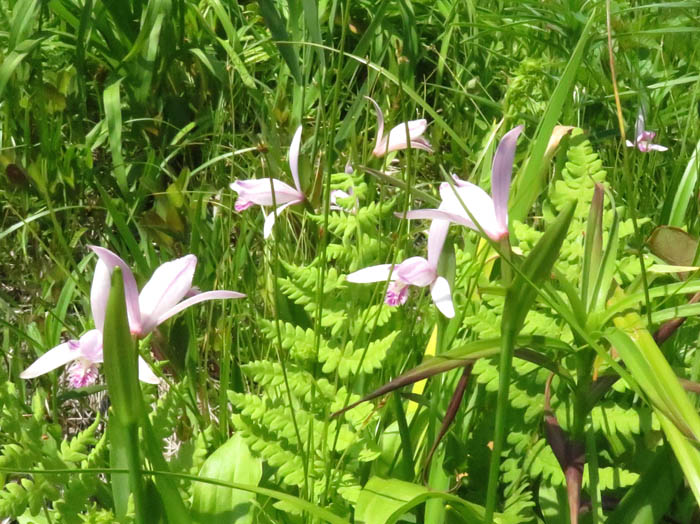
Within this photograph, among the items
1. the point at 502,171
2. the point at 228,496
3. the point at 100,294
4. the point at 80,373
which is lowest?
the point at 228,496

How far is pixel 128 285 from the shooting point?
746 mm

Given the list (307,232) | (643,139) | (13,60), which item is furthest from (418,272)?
(13,60)

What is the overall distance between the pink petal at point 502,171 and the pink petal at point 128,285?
1.09 feet

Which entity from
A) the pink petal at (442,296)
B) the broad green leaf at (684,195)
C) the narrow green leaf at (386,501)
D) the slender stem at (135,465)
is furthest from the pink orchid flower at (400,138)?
the slender stem at (135,465)

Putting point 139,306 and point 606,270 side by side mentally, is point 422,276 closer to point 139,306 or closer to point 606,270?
point 606,270

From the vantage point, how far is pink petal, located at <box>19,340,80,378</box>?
80 cm

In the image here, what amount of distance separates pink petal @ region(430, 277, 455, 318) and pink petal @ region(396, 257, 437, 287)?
0.06 ft

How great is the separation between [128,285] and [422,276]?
1.00ft

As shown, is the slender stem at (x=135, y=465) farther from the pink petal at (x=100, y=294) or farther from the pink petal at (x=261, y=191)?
the pink petal at (x=261, y=191)

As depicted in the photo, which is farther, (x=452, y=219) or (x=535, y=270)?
(x=452, y=219)

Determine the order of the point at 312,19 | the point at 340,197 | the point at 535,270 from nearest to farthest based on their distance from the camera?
the point at 535,270, the point at 340,197, the point at 312,19

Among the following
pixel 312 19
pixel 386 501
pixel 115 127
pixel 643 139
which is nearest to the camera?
pixel 386 501

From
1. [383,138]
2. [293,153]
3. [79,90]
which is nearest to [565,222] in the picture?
[293,153]

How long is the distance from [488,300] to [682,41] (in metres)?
1.51
